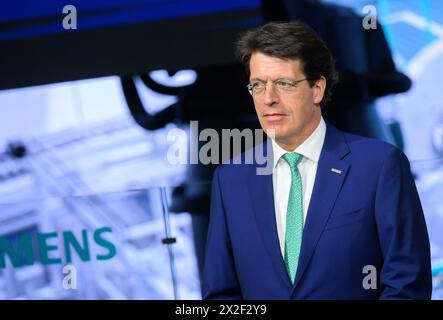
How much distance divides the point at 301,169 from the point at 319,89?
221mm

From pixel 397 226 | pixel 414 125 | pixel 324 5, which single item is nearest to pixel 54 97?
pixel 324 5

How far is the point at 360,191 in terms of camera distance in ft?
6.28

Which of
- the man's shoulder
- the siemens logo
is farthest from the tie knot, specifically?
the siemens logo

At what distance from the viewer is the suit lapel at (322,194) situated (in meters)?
1.91

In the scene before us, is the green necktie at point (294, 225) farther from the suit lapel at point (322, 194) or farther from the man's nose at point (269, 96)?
the man's nose at point (269, 96)

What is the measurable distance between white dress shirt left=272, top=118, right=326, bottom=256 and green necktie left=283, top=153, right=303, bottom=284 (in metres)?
0.02

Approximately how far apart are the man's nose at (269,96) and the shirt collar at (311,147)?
0.12 meters

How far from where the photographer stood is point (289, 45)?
1.93 metres

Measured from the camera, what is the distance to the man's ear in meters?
2.06

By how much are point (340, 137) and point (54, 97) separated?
1840 mm

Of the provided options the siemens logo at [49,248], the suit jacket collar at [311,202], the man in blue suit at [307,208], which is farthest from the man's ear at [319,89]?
the siemens logo at [49,248]

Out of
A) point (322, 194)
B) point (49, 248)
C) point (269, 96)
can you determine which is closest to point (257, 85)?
point (269, 96)
